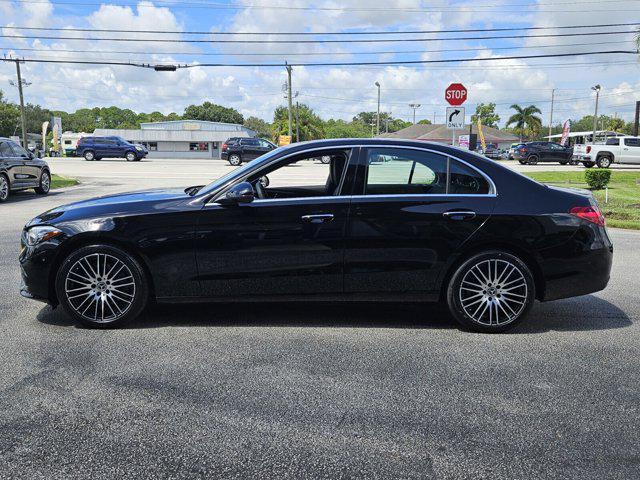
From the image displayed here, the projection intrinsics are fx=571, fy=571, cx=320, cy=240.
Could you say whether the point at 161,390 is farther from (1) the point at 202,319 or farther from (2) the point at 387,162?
(2) the point at 387,162

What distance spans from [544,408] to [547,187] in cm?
225

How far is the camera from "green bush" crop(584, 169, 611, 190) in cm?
1683

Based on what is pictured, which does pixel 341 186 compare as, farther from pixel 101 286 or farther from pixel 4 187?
pixel 4 187

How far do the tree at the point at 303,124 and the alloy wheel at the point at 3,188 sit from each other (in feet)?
172

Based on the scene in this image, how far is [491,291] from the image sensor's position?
15.9 feet

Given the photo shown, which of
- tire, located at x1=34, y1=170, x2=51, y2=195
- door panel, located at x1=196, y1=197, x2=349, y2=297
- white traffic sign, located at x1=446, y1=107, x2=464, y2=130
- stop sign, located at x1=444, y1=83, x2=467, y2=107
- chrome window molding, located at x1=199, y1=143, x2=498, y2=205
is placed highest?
stop sign, located at x1=444, y1=83, x2=467, y2=107

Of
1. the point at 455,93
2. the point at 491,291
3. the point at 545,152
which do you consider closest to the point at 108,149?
the point at 545,152

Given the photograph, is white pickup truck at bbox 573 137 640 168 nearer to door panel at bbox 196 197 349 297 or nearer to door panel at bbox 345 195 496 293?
door panel at bbox 345 195 496 293

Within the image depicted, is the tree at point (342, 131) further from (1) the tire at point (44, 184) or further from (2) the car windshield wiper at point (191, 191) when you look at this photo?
(2) the car windshield wiper at point (191, 191)

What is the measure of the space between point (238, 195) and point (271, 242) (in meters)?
0.47

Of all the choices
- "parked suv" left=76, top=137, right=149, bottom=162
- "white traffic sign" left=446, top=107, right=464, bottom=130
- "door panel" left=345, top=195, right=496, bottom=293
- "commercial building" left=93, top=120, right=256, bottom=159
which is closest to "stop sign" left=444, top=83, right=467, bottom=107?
"white traffic sign" left=446, top=107, right=464, bottom=130

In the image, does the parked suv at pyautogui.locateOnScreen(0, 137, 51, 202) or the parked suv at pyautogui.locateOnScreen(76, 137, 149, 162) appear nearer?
the parked suv at pyautogui.locateOnScreen(0, 137, 51, 202)

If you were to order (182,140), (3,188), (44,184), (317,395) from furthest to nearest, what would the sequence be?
(182,140) < (44,184) < (3,188) < (317,395)

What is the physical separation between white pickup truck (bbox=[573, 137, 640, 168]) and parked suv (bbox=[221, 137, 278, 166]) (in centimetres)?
1901
